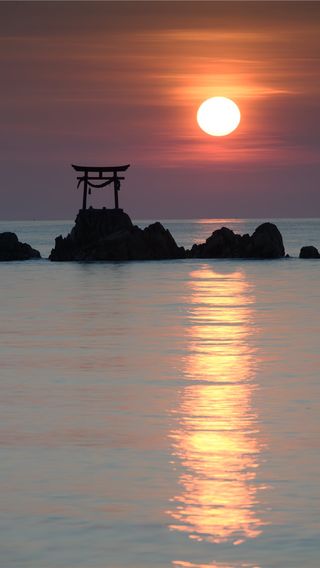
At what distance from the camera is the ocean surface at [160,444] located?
484 inches

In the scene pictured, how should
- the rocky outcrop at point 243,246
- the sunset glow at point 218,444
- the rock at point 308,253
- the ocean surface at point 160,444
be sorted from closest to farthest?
the ocean surface at point 160,444, the sunset glow at point 218,444, the rocky outcrop at point 243,246, the rock at point 308,253

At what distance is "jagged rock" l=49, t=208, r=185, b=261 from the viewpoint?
84.4 metres

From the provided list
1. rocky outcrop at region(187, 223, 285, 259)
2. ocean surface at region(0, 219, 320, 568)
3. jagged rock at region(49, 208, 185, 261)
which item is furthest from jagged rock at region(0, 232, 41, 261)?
ocean surface at region(0, 219, 320, 568)

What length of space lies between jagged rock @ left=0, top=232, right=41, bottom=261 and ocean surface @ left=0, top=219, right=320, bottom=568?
5271 centimetres

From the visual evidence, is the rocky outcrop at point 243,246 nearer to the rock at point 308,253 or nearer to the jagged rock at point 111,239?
the rock at point 308,253

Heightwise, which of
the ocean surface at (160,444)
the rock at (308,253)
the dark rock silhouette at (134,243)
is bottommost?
the ocean surface at (160,444)

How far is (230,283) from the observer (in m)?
64.2

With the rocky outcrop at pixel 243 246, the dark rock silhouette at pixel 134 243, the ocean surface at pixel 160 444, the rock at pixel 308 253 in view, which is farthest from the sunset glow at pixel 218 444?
the rock at pixel 308 253

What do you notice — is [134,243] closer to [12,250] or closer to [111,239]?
[111,239]

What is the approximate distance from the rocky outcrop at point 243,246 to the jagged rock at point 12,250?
12.0 meters

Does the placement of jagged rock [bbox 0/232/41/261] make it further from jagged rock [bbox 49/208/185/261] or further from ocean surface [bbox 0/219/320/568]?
ocean surface [bbox 0/219/320/568]

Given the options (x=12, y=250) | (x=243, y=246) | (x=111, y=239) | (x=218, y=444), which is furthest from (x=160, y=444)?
(x=12, y=250)

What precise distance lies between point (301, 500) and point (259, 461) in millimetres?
2126

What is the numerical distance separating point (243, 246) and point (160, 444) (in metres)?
73.8
